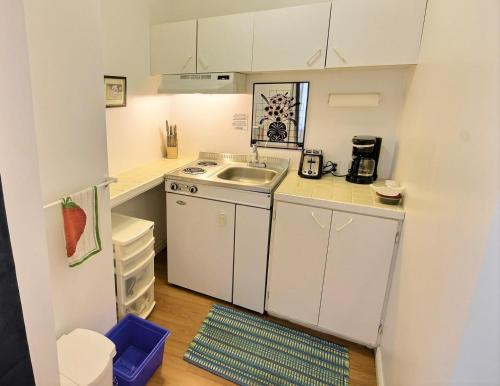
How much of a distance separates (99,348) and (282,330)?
3.77ft

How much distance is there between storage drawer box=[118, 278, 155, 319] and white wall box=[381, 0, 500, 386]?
1478 mm

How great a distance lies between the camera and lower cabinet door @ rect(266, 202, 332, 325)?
182 centimetres

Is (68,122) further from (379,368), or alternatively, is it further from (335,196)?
(379,368)

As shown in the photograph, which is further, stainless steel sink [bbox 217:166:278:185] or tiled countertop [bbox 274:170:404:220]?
stainless steel sink [bbox 217:166:278:185]

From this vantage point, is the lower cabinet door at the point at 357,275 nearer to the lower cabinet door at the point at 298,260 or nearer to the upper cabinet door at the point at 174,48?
the lower cabinet door at the point at 298,260

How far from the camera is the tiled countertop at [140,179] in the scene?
1.79 m

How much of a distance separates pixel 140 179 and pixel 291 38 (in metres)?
1.37

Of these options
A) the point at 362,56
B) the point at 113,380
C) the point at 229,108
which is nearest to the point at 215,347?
the point at 113,380

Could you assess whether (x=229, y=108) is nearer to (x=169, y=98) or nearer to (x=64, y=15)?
(x=169, y=98)

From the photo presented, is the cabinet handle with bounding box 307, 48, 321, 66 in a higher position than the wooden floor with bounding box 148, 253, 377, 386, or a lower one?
higher

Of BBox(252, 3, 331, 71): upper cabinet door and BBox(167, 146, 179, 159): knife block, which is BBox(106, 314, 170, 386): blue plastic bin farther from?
BBox(252, 3, 331, 71): upper cabinet door

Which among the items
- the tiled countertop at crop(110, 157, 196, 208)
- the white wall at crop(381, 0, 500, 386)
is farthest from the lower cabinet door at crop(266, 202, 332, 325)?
the tiled countertop at crop(110, 157, 196, 208)

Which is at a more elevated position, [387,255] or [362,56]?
[362,56]

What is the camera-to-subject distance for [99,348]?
4.35ft
